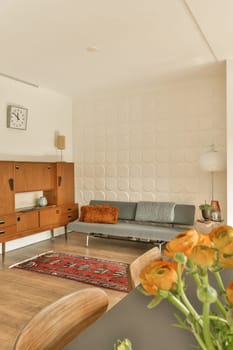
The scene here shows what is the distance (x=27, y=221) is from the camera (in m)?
4.73

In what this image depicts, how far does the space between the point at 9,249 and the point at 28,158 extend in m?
1.61

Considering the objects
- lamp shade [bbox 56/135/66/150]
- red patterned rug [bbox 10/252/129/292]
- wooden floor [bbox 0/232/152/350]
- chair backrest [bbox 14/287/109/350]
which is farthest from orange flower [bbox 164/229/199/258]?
lamp shade [bbox 56/135/66/150]

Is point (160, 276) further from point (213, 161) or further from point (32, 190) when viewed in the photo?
point (32, 190)

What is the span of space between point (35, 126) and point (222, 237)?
5.18 m

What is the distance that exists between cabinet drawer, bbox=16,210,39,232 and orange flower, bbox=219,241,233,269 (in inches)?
171

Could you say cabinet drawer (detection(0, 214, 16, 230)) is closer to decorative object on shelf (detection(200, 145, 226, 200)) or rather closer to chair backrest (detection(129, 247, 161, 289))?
decorative object on shelf (detection(200, 145, 226, 200))

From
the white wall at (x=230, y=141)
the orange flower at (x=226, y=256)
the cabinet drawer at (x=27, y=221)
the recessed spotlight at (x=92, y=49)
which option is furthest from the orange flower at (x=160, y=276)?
the cabinet drawer at (x=27, y=221)

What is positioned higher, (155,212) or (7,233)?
(155,212)

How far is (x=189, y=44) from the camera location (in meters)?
3.55

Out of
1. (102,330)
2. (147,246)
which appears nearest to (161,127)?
(147,246)

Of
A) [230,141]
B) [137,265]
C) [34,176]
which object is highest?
[230,141]

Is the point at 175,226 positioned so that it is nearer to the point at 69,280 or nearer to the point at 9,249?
the point at 69,280

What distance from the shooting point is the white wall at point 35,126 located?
4.83 m

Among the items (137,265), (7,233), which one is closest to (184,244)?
(137,265)
